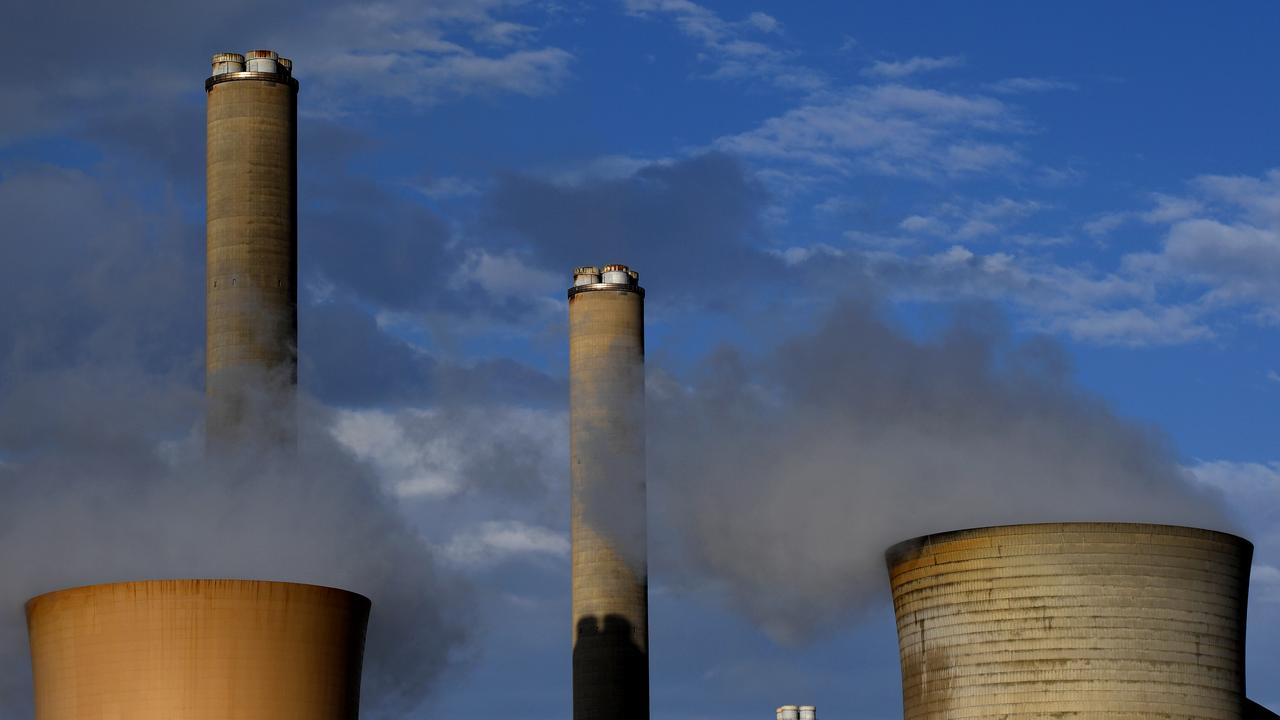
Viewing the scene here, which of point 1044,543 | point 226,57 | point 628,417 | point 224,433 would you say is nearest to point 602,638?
point 628,417

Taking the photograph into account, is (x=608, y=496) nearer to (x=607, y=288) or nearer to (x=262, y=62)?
(x=607, y=288)

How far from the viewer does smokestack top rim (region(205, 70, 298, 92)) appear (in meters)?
54.8

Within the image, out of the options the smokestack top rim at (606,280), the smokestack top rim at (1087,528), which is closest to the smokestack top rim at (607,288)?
the smokestack top rim at (606,280)

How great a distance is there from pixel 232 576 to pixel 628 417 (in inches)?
976

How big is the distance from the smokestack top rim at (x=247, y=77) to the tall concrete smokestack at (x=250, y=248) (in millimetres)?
27

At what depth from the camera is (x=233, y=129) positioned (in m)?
54.4

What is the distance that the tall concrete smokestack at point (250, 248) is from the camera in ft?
174

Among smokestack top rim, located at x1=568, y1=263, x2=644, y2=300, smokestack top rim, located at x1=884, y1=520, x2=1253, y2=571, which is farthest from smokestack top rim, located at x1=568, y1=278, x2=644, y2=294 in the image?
smokestack top rim, located at x1=884, y1=520, x2=1253, y2=571

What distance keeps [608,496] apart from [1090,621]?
31751 mm

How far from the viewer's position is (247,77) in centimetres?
5466

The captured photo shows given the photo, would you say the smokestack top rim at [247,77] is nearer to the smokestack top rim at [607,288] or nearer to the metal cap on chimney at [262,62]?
the metal cap on chimney at [262,62]

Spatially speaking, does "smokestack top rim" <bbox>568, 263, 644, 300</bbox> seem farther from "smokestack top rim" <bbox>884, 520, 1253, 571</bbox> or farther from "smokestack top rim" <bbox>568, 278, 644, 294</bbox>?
"smokestack top rim" <bbox>884, 520, 1253, 571</bbox>

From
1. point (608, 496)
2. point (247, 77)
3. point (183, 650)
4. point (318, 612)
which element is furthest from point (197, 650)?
point (608, 496)

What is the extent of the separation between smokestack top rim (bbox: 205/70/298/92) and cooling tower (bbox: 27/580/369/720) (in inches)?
814
